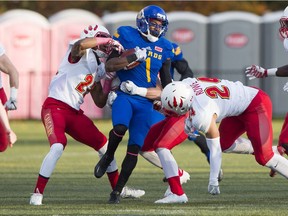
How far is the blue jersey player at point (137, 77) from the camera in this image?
9695 millimetres

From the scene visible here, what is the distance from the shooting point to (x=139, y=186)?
11430mm

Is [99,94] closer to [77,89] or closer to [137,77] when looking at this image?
[77,89]

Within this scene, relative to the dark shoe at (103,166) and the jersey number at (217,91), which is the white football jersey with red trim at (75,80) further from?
the jersey number at (217,91)

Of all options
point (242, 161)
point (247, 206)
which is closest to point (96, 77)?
point (247, 206)

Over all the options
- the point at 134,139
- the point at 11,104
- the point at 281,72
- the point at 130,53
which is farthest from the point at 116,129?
the point at 281,72

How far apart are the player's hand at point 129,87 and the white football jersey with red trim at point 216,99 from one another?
457mm

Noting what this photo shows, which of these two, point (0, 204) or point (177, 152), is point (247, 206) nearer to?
point (0, 204)

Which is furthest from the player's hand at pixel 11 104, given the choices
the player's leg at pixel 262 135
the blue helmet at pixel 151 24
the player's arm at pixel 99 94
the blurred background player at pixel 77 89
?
the player's leg at pixel 262 135

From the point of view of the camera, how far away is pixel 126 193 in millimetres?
10195

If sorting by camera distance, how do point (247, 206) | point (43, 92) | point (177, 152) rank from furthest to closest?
point (43, 92) → point (177, 152) → point (247, 206)

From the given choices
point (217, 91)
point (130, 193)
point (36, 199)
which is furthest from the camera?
point (130, 193)

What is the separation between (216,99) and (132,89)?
0.78m

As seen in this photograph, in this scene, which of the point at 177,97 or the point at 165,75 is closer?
the point at 177,97

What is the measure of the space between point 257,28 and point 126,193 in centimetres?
1748
